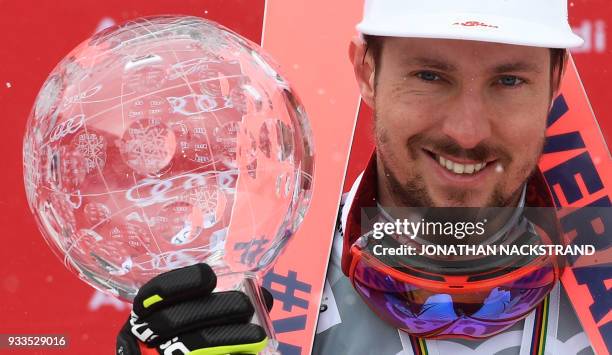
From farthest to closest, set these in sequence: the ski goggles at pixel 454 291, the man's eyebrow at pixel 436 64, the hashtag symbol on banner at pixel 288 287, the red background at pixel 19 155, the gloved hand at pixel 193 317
→ 1. the red background at pixel 19 155
2. the hashtag symbol on banner at pixel 288 287
3. the ski goggles at pixel 454 291
4. the man's eyebrow at pixel 436 64
5. the gloved hand at pixel 193 317

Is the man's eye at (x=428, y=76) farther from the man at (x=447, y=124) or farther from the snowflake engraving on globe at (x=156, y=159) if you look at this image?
the snowflake engraving on globe at (x=156, y=159)

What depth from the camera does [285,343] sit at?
1894 millimetres

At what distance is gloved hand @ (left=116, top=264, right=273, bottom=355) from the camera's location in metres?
1.20

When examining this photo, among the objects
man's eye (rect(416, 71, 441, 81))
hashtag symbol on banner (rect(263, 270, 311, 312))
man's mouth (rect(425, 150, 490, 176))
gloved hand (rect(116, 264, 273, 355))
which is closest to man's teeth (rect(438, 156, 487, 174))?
man's mouth (rect(425, 150, 490, 176))

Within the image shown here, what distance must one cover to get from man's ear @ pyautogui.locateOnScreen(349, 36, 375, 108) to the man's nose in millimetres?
232

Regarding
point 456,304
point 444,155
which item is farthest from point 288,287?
point 444,155

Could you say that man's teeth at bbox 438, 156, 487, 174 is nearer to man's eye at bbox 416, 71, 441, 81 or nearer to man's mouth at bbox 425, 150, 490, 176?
man's mouth at bbox 425, 150, 490, 176

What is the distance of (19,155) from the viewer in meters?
2.16

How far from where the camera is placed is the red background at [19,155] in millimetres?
2131

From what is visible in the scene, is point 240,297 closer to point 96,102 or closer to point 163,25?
point 96,102

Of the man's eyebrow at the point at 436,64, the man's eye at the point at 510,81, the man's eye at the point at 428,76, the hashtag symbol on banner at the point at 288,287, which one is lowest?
the hashtag symbol on banner at the point at 288,287

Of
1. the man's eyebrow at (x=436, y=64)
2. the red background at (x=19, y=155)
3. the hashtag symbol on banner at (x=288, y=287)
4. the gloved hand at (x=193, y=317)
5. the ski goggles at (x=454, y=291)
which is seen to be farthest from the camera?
the red background at (x=19, y=155)

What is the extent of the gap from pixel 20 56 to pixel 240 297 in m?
1.19

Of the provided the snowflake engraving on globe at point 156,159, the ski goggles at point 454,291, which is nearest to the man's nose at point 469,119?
the ski goggles at point 454,291
